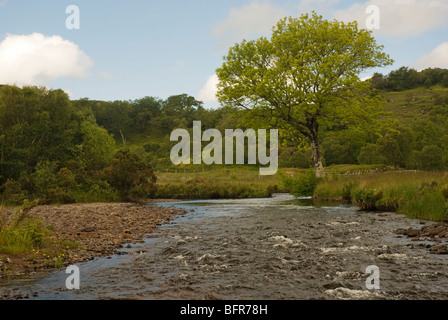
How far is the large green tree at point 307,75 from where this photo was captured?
32.9m

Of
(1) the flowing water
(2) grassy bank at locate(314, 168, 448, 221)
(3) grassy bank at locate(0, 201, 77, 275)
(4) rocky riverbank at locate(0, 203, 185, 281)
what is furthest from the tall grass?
(2) grassy bank at locate(314, 168, 448, 221)

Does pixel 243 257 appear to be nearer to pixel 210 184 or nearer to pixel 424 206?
pixel 424 206

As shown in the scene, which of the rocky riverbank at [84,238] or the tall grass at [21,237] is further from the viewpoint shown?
the tall grass at [21,237]

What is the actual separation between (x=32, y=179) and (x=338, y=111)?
28.4 metres

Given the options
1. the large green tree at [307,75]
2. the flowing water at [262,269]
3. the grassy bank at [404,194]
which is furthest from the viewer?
the large green tree at [307,75]

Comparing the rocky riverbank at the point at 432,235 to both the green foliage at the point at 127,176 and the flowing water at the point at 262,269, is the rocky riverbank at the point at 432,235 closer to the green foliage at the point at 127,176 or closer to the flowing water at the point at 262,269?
the flowing water at the point at 262,269

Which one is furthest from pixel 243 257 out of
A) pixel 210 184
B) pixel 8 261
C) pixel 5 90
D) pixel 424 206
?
pixel 5 90

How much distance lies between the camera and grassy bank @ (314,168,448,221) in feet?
56.1

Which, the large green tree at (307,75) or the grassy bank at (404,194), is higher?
the large green tree at (307,75)

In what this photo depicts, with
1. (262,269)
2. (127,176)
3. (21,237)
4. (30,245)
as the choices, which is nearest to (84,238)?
(30,245)

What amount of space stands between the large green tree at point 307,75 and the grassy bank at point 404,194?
7.88 metres

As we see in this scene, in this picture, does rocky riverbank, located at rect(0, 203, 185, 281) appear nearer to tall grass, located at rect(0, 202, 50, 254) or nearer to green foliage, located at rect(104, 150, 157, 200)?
tall grass, located at rect(0, 202, 50, 254)

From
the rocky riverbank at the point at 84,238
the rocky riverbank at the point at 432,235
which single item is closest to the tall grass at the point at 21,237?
the rocky riverbank at the point at 84,238
